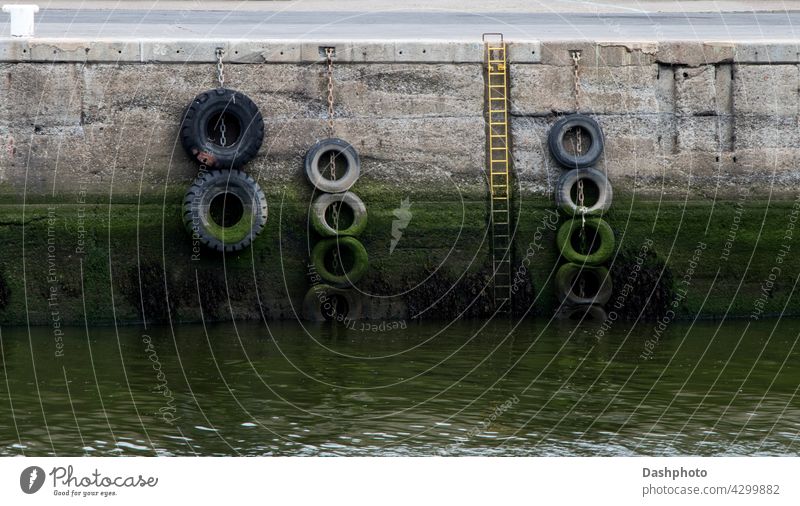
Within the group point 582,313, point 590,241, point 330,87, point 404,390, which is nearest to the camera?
point 404,390

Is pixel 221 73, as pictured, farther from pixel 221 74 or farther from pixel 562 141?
pixel 562 141

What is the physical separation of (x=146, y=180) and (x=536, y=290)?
535 centimetres

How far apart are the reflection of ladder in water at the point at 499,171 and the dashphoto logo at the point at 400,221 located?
113 centimetres

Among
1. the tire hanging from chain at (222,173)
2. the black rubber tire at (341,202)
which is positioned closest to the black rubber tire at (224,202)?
the tire hanging from chain at (222,173)

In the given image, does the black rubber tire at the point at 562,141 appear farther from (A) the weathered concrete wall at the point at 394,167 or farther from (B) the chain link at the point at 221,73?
(B) the chain link at the point at 221,73

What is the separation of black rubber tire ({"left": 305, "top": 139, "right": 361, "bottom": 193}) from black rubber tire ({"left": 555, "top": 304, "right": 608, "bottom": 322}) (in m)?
3.26

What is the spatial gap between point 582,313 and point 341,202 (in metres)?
3.51

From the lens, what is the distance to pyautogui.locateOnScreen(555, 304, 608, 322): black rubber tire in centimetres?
1831

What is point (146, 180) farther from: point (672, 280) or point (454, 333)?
point (672, 280)

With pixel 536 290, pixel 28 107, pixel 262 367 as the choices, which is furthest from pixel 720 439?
pixel 28 107

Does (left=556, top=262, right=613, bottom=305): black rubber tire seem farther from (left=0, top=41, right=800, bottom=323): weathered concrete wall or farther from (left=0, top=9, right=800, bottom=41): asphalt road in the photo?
(left=0, top=9, right=800, bottom=41): asphalt road

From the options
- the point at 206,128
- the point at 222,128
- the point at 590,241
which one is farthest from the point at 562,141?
the point at 206,128

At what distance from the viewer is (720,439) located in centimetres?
1226
